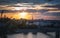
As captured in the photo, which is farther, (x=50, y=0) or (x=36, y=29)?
(x=50, y=0)

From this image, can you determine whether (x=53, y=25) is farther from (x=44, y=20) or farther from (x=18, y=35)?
(x=18, y=35)

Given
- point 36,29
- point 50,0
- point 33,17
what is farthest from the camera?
point 50,0

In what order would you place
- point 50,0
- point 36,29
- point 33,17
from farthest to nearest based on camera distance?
point 50,0, point 33,17, point 36,29

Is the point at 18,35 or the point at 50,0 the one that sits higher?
the point at 50,0

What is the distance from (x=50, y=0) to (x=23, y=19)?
315cm

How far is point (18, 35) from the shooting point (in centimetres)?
425

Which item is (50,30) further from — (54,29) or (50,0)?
(50,0)

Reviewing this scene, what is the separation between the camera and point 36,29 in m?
4.13

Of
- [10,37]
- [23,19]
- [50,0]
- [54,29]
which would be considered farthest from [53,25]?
[50,0]

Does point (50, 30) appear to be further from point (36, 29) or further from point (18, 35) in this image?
point (18, 35)

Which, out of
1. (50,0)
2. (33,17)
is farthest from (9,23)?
(50,0)

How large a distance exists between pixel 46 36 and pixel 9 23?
32.3 inches

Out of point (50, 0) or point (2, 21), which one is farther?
point (50, 0)

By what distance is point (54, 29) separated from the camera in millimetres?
4168
